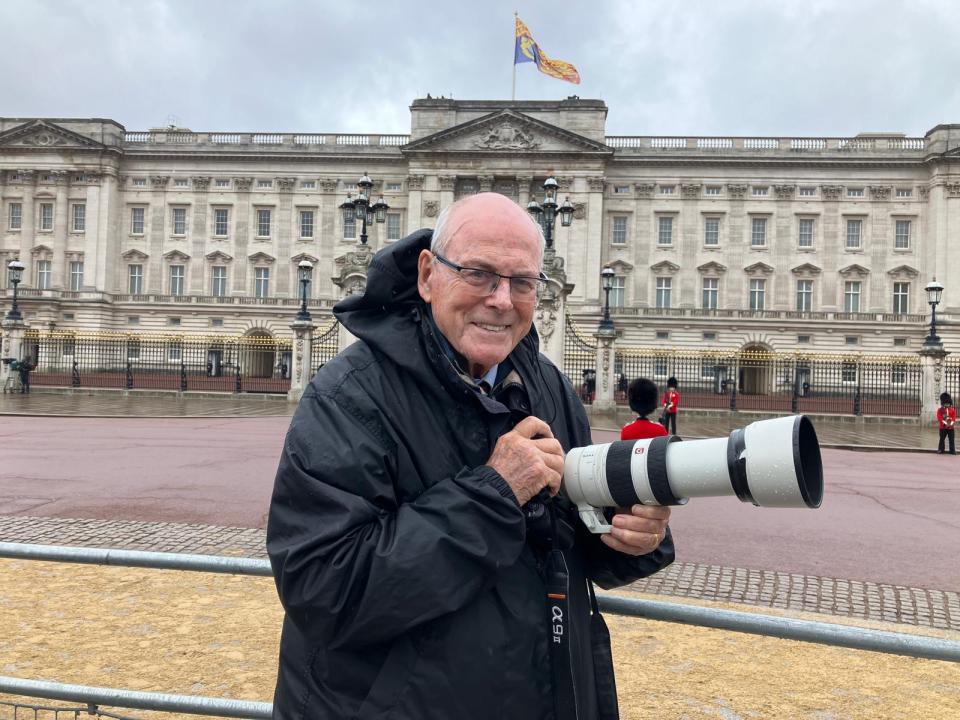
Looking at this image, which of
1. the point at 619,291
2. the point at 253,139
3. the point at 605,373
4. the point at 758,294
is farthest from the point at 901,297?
the point at 253,139

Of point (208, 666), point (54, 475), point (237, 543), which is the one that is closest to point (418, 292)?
point (208, 666)

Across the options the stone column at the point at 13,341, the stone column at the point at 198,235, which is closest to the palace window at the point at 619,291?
the stone column at the point at 198,235

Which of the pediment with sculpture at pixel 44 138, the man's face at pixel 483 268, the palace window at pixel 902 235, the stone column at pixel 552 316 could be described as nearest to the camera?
the man's face at pixel 483 268

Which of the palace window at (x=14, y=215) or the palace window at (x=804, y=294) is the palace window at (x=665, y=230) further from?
the palace window at (x=14, y=215)

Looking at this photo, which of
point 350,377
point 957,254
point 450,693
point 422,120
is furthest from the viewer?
point 422,120

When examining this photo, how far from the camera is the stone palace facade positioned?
4781cm

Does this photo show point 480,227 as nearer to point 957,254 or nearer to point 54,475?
point 54,475

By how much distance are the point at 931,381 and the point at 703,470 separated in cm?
2657

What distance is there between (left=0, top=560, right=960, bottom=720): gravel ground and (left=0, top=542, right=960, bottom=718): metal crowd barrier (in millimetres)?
805

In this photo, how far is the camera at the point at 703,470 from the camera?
4.57ft

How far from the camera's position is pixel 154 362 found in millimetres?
41125

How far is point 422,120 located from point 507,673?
5194 centimetres

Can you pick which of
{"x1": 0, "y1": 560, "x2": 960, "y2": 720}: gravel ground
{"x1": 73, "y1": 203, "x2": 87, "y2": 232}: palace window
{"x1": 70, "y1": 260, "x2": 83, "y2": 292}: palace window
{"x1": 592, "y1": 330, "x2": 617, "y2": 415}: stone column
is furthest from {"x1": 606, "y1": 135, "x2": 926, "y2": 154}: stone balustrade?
{"x1": 0, "y1": 560, "x2": 960, "y2": 720}: gravel ground

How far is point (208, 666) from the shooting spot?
3742mm
